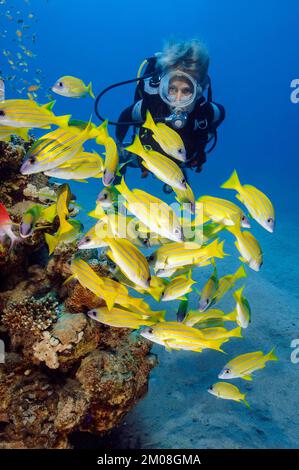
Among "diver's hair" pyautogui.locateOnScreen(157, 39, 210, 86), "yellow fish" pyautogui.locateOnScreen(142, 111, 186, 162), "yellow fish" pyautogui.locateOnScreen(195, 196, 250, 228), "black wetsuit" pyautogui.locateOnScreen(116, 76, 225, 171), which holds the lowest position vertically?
"yellow fish" pyautogui.locateOnScreen(195, 196, 250, 228)

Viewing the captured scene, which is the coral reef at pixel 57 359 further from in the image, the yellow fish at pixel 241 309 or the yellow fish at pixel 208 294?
the yellow fish at pixel 241 309

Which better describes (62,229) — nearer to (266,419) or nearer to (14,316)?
(14,316)

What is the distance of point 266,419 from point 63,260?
10.3ft

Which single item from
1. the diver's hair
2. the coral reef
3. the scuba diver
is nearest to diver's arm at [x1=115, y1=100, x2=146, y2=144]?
the scuba diver

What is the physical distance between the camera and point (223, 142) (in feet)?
346

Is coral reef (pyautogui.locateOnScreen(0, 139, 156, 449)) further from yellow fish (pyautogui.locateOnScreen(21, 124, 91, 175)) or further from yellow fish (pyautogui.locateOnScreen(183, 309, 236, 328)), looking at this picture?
yellow fish (pyautogui.locateOnScreen(21, 124, 91, 175))

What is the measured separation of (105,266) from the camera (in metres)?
3.20

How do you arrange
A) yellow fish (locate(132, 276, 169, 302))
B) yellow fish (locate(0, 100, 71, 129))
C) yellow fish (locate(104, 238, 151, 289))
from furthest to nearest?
yellow fish (locate(132, 276, 169, 302))
yellow fish (locate(0, 100, 71, 129))
yellow fish (locate(104, 238, 151, 289))

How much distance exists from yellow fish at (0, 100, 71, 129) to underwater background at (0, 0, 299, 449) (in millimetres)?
3070

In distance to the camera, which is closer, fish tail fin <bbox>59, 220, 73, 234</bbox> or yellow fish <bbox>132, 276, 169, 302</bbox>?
fish tail fin <bbox>59, 220, 73, 234</bbox>

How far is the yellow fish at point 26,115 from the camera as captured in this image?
2.22 meters

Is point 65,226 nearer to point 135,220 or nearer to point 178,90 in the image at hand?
point 135,220

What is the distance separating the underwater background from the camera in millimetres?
3861

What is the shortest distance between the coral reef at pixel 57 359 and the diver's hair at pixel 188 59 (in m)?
2.86
